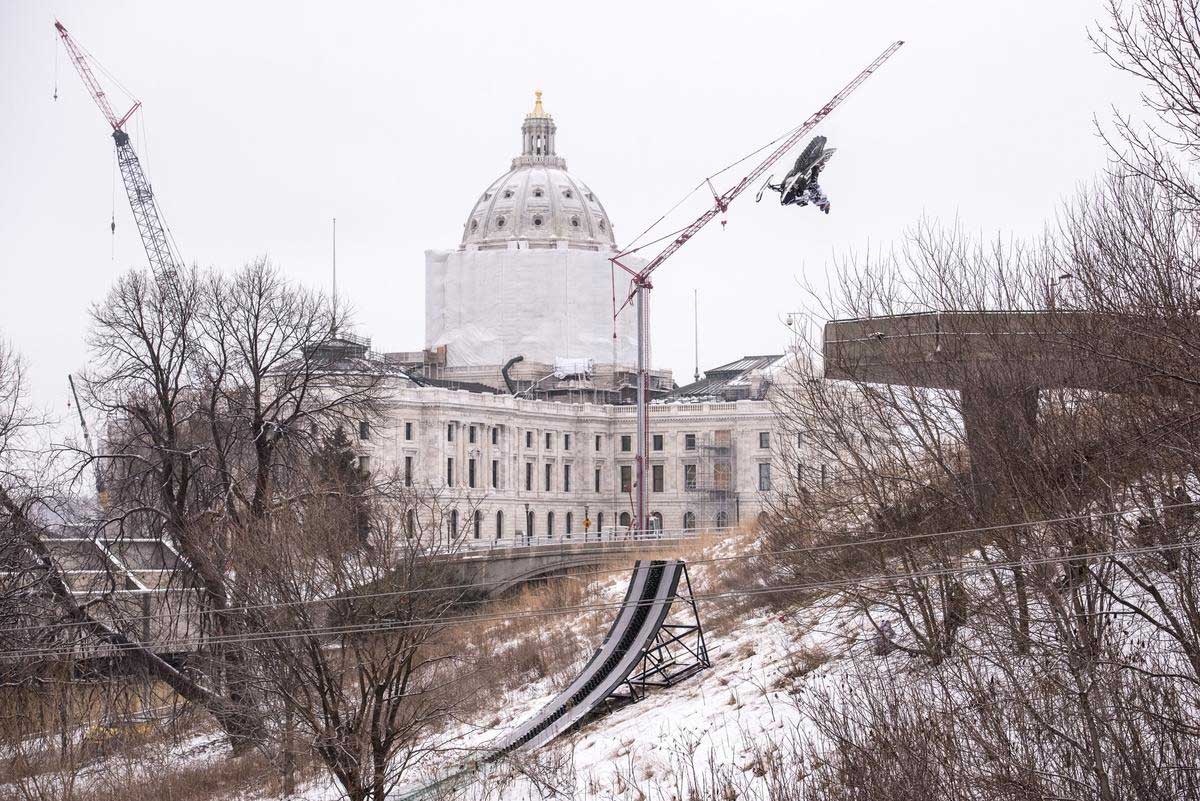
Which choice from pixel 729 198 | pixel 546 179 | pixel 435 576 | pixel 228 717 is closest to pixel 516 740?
pixel 435 576

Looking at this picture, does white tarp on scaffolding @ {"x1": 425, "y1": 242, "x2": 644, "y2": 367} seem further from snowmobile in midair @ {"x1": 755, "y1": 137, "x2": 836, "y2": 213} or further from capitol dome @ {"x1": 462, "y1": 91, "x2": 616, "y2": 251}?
snowmobile in midair @ {"x1": 755, "y1": 137, "x2": 836, "y2": 213}

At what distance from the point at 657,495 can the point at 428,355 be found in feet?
90.1

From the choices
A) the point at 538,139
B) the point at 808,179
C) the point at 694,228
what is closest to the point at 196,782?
the point at 808,179

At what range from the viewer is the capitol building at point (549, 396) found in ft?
382

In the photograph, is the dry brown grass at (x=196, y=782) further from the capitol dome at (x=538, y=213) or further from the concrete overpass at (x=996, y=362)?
the capitol dome at (x=538, y=213)

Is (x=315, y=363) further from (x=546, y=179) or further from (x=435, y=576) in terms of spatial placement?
(x=546, y=179)

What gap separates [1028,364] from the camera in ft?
78.4

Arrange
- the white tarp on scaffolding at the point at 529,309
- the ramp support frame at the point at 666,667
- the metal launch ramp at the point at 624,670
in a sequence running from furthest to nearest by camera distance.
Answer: the white tarp on scaffolding at the point at 529,309 → the ramp support frame at the point at 666,667 → the metal launch ramp at the point at 624,670

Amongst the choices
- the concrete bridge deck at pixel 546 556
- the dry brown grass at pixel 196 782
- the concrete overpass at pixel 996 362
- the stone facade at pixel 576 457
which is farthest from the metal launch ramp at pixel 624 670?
the stone facade at pixel 576 457

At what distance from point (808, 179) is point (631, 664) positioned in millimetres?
31728

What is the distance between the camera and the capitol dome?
150 m

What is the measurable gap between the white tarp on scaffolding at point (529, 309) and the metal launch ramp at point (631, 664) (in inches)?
4071

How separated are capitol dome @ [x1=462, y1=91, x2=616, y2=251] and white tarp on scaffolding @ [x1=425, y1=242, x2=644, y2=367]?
2.92 m

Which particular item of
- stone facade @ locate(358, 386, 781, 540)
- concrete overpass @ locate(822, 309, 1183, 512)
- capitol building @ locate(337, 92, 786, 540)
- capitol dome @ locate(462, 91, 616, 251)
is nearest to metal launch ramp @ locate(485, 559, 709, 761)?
concrete overpass @ locate(822, 309, 1183, 512)
